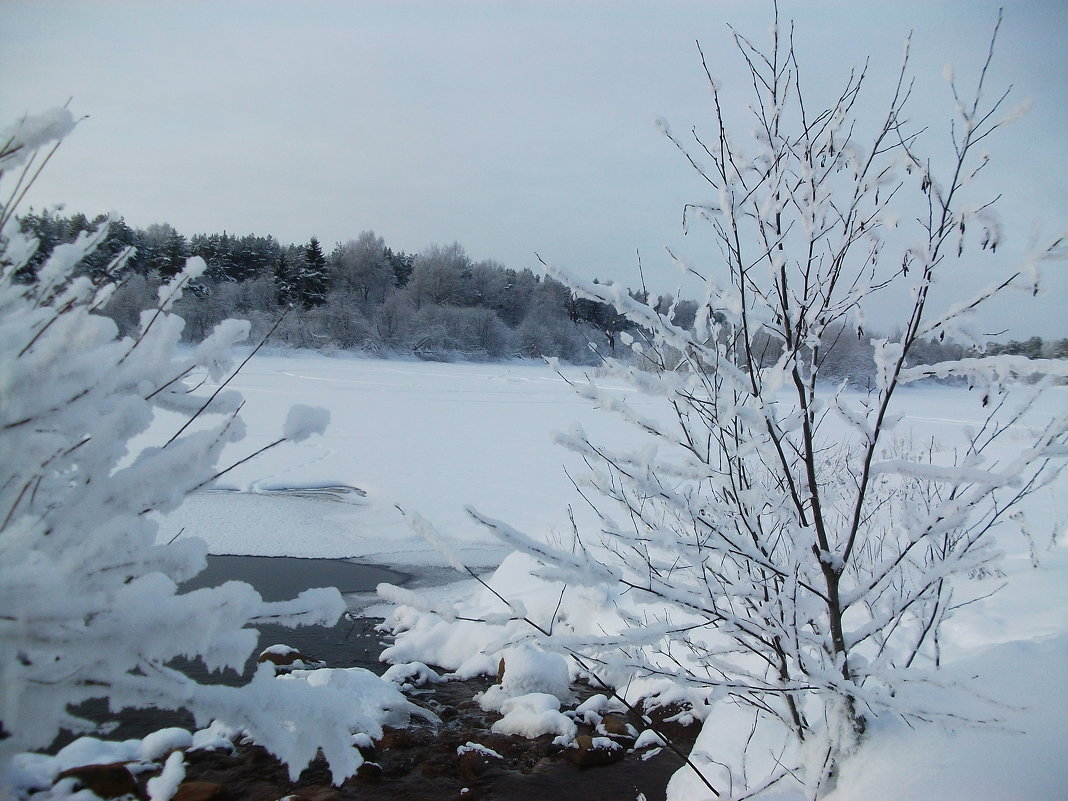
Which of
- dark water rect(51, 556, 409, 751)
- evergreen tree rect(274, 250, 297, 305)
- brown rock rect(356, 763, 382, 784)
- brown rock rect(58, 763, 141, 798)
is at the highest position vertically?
evergreen tree rect(274, 250, 297, 305)

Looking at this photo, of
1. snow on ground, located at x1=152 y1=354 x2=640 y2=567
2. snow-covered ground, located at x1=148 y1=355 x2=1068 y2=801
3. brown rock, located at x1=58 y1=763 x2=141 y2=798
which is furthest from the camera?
snow on ground, located at x1=152 y1=354 x2=640 y2=567

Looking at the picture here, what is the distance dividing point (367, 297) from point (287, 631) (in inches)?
1688

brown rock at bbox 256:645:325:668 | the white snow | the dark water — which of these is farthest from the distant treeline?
brown rock at bbox 256:645:325:668

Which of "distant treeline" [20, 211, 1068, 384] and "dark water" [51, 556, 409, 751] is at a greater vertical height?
"distant treeline" [20, 211, 1068, 384]

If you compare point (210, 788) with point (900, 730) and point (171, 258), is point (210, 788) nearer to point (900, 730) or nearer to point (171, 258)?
point (900, 730)

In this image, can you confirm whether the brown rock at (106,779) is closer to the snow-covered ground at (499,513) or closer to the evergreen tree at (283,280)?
the snow-covered ground at (499,513)

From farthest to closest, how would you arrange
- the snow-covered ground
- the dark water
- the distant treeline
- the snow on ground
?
1. the distant treeline
2. the snow on ground
3. the dark water
4. the snow-covered ground

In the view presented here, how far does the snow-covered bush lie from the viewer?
93 centimetres

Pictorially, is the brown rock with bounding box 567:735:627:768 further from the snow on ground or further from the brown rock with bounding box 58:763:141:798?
the brown rock with bounding box 58:763:141:798

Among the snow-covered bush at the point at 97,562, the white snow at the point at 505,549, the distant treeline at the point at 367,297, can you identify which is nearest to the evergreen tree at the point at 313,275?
the distant treeline at the point at 367,297

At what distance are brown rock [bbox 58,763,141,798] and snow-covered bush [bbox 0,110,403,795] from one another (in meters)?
3.11

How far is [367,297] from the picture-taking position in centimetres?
4638

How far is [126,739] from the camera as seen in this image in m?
4.15

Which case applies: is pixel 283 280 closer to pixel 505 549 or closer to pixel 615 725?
pixel 505 549
